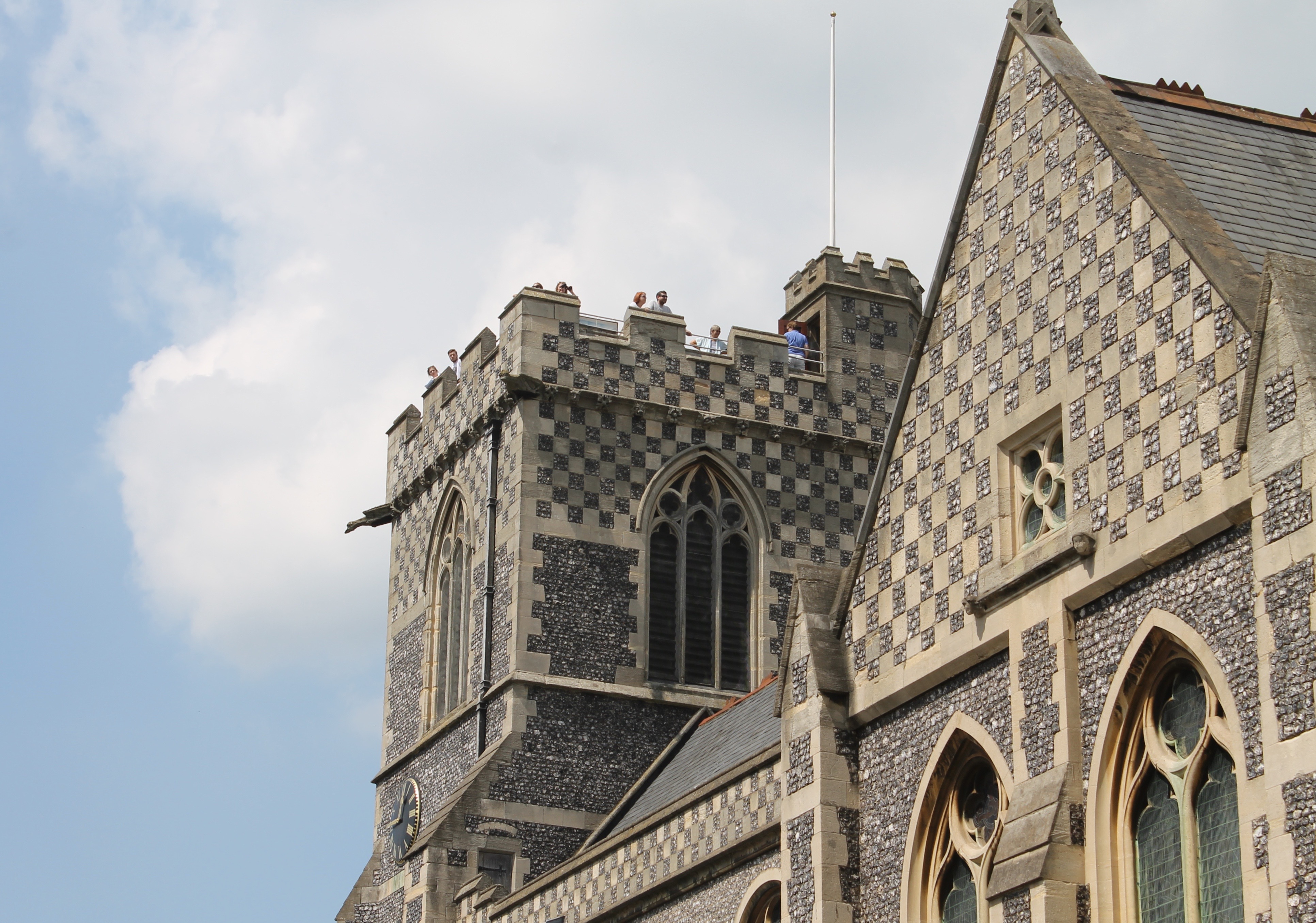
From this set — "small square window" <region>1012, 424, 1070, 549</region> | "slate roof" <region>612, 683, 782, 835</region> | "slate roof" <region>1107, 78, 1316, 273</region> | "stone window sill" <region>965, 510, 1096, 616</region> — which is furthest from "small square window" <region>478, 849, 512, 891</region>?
"slate roof" <region>1107, 78, 1316, 273</region>

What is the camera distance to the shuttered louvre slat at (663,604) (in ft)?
112

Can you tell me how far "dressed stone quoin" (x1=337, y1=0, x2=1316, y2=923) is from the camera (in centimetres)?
1648

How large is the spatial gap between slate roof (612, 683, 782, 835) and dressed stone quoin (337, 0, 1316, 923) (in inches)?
4.6

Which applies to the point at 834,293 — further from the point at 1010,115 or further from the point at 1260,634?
the point at 1260,634

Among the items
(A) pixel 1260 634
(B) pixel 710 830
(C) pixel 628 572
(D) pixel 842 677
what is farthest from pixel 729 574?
(A) pixel 1260 634

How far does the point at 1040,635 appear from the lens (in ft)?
61.4

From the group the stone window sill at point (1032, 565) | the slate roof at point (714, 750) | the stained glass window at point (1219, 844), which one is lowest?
the stained glass window at point (1219, 844)

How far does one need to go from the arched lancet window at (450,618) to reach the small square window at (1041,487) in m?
17.2

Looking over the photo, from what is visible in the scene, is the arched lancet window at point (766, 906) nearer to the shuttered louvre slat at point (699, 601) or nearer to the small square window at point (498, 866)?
the small square window at point (498, 866)

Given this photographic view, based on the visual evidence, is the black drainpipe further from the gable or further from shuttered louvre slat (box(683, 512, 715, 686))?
the gable

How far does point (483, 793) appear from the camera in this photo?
32500mm

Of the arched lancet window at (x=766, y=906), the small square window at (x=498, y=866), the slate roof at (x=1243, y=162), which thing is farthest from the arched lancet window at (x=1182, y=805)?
the small square window at (x=498, y=866)

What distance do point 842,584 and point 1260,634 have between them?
665 cm

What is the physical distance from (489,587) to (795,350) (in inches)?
260
